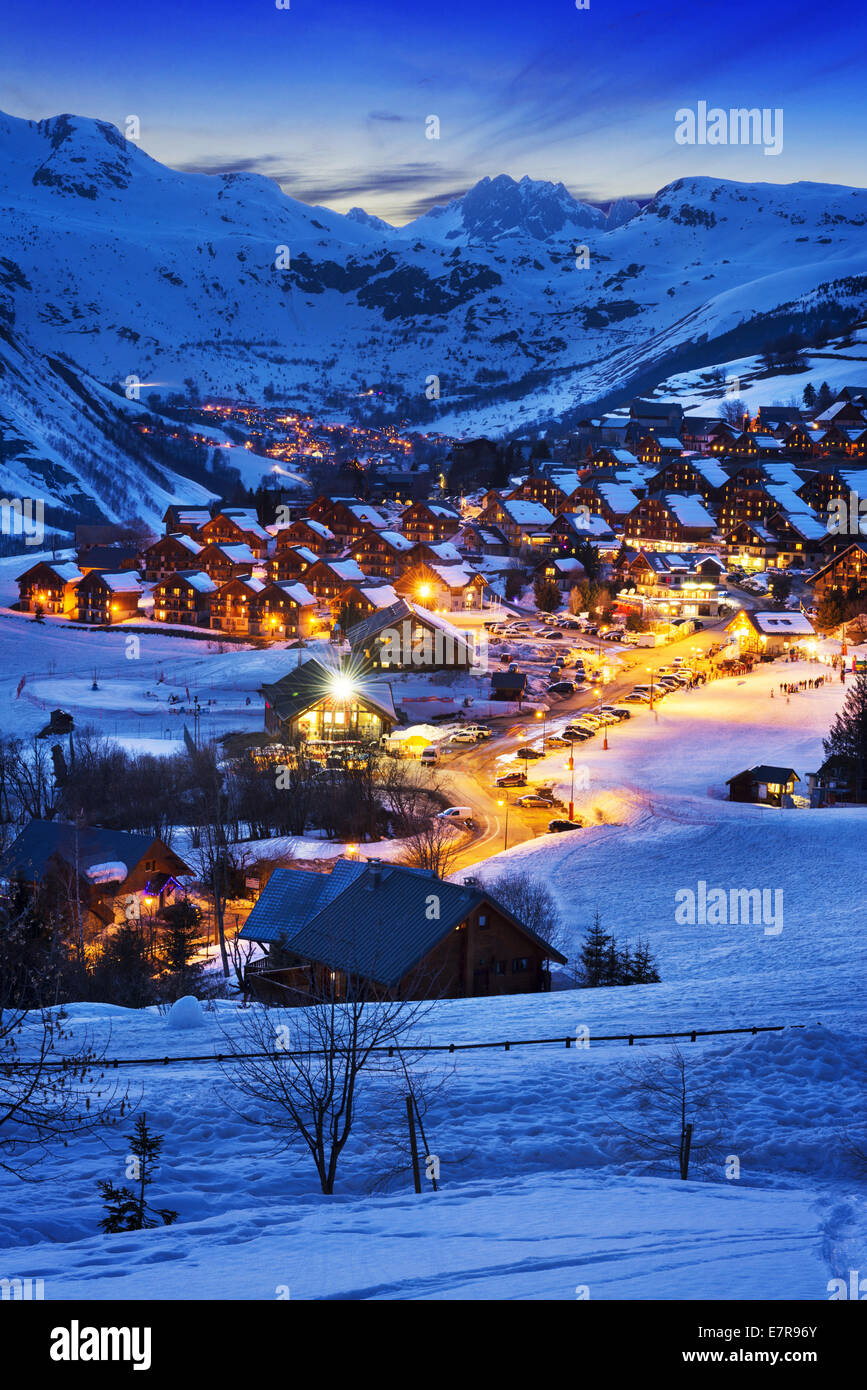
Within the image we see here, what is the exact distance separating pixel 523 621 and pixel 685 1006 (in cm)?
5038

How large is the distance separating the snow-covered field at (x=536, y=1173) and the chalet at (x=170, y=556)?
61875 mm

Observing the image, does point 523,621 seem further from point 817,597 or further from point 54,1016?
point 54,1016

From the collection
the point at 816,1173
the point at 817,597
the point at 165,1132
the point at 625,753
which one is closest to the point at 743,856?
the point at 625,753

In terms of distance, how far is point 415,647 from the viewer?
54.3 meters

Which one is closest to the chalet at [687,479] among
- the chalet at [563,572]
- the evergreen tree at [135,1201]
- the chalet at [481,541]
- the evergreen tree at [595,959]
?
the chalet at [481,541]

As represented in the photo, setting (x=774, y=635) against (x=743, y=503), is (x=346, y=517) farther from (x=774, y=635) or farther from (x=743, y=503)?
(x=774, y=635)

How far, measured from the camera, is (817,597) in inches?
2714

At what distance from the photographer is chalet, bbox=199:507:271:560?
86.0 m

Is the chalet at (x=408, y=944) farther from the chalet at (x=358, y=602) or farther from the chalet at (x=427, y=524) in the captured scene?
the chalet at (x=427, y=524)

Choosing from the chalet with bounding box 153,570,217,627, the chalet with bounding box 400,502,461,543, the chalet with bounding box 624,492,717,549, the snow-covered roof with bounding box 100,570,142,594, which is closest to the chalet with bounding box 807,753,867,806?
the chalet with bounding box 153,570,217,627

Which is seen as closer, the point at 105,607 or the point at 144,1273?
the point at 144,1273

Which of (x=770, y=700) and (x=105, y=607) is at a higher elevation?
Result: (x=105, y=607)

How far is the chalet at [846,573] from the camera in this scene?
220ft

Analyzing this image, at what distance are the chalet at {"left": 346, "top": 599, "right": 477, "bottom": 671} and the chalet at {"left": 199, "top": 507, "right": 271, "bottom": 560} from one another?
3238cm
